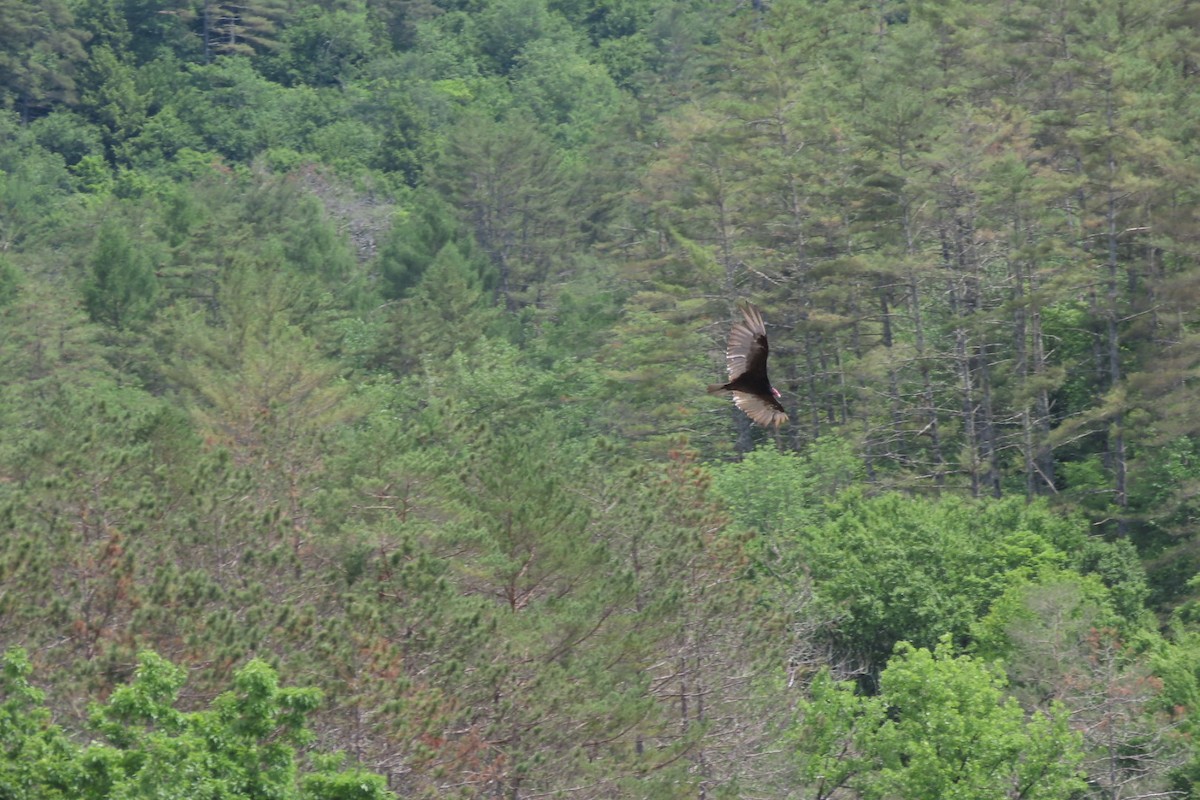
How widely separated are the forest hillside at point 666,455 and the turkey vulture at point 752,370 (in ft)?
20.3

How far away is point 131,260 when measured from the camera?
193 ft

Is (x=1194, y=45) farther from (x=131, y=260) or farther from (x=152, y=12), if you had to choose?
(x=152, y=12)

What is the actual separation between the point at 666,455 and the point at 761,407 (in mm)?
28760

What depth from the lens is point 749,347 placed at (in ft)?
49.9

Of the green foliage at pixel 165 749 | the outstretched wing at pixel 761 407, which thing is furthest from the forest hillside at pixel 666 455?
the outstretched wing at pixel 761 407

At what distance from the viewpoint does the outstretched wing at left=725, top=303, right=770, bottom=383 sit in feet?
49.9

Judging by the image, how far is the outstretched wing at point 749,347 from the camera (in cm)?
1521

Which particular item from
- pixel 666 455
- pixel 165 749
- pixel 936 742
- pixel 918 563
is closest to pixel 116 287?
pixel 666 455

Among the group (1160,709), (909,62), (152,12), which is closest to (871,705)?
(1160,709)

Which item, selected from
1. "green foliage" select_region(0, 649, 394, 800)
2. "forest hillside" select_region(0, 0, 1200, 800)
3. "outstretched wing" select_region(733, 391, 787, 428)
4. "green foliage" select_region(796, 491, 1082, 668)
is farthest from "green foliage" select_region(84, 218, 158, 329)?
"outstretched wing" select_region(733, 391, 787, 428)

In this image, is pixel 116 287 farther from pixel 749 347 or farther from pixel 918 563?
pixel 749 347

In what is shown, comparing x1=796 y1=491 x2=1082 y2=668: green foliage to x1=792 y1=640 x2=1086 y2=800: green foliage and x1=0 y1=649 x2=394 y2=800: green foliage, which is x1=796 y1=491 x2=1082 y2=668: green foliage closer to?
x1=792 y1=640 x2=1086 y2=800: green foliage

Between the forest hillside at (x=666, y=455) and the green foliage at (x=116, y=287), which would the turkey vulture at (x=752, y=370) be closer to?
the forest hillside at (x=666, y=455)

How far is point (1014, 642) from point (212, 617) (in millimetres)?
17313
